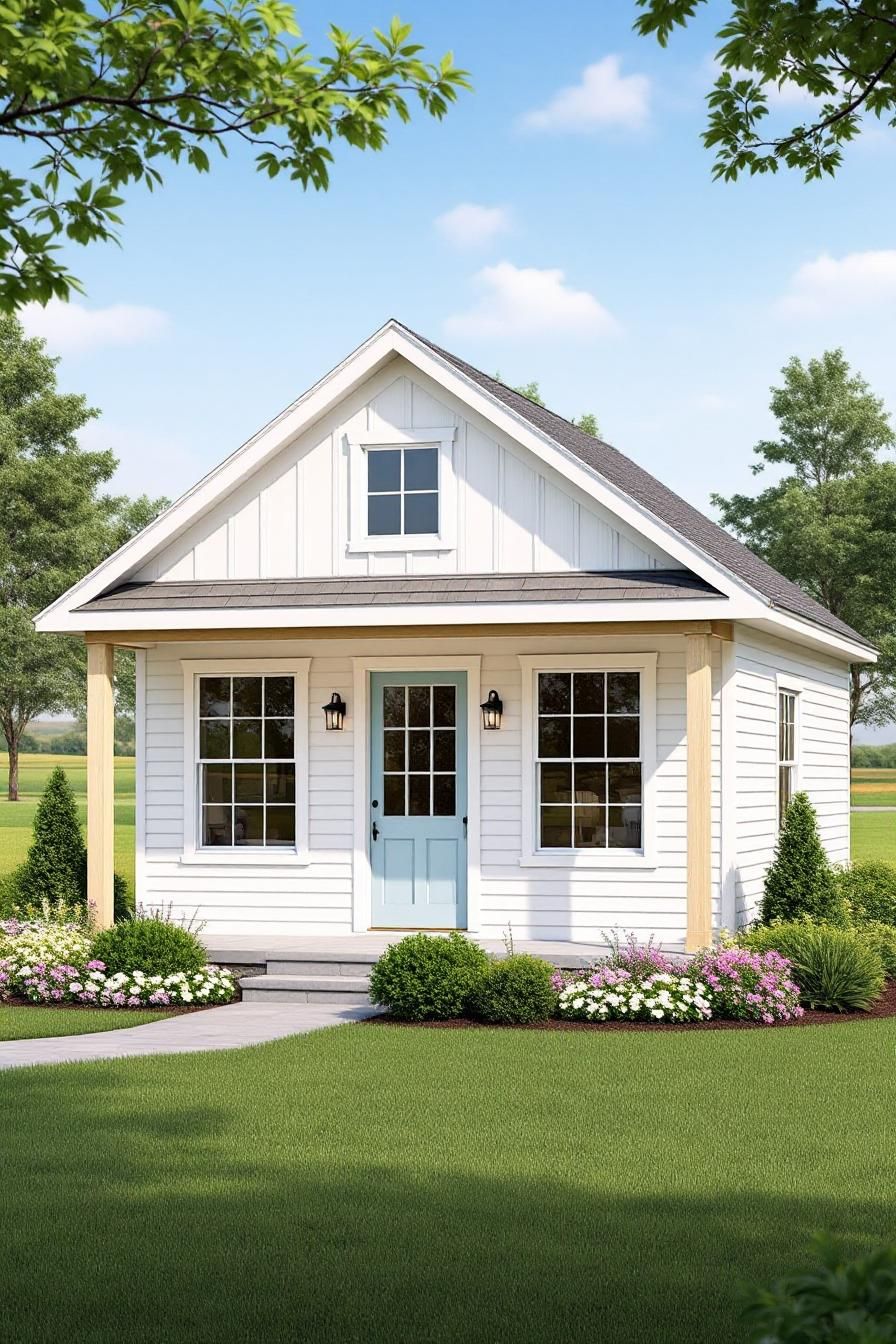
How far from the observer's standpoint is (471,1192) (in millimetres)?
7410

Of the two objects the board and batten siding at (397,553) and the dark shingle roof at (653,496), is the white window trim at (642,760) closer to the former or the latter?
the board and batten siding at (397,553)

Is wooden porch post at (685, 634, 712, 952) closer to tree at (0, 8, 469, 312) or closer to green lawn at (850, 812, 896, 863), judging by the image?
tree at (0, 8, 469, 312)

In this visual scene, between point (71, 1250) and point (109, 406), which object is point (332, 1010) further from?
point (109, 406)

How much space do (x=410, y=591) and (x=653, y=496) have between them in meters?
4.65

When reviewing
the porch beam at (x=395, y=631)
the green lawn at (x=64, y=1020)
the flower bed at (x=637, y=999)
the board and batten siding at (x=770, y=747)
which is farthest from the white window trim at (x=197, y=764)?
the board and batten siding at (x=770, y=747)

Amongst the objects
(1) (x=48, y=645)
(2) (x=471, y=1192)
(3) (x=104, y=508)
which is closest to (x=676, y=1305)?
(2) (x=471, y=1192)

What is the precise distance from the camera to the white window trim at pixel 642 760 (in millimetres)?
15336

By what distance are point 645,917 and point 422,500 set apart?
453 cm

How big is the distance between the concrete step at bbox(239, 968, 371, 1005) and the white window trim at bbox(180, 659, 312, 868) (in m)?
1.98

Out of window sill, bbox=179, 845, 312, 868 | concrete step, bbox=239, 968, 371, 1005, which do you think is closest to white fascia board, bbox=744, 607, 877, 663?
concrete step, bbox=239, 968, 371, 1005

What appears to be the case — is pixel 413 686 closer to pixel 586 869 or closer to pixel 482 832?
pixel 482 832

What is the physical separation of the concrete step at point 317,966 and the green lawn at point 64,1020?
51.4 inches

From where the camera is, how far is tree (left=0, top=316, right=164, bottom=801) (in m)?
52.3

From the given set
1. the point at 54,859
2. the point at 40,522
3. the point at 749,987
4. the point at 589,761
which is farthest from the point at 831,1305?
the point at 40,522
